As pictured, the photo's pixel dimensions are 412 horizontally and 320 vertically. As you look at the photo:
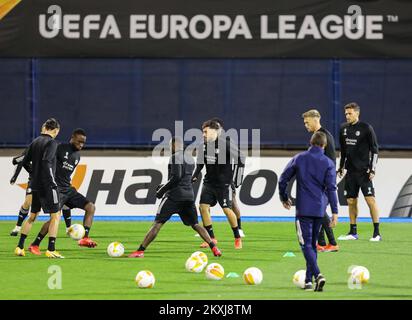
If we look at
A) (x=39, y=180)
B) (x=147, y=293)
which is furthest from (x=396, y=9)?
(x=147, y=293)

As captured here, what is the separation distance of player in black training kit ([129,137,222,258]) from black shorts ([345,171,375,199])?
375cm

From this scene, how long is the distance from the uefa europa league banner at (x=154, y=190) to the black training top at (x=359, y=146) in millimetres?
4579

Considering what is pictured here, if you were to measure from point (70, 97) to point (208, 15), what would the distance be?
11.4 ft

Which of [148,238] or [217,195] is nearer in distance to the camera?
[148,238]

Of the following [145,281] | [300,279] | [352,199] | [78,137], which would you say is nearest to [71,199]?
[78,137]

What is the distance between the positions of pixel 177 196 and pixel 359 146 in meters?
4.26

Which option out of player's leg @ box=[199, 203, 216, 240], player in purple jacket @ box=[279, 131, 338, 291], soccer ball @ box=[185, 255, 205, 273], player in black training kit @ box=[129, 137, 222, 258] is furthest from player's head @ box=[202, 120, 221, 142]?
player in purple jacket @ box=[279, 131, 338, 291]

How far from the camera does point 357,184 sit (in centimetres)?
1855

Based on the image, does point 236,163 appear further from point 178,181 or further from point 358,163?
point 358,163

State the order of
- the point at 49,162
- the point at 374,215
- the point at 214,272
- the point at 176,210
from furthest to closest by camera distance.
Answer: the point at 374,215 → the point at 176,210 → the point at 49,162 → the point at 214,272

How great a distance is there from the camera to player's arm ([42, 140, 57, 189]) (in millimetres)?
15180

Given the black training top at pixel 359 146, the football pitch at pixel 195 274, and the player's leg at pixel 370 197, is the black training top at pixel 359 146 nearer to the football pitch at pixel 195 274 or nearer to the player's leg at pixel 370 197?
the player's leg at pixel 370 197

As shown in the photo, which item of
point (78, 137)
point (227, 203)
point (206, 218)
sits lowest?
point (206, 218)

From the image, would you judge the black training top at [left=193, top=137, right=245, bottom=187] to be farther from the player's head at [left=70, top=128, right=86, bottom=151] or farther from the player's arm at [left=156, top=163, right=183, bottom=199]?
the player's head at [left=70, top=128, right=86, bottom=151]
